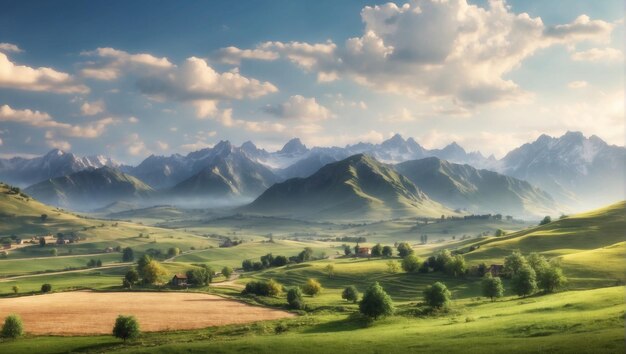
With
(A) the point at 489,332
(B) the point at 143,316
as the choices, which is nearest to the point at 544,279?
(A) the point at 489,332

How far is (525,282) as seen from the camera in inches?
4358

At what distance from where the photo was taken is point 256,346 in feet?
227

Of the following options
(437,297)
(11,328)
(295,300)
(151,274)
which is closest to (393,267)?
(295,300)

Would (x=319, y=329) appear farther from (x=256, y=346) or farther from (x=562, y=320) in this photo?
(x=562, y=320)

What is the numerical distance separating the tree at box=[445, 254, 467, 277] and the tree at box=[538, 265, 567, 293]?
52944 mm

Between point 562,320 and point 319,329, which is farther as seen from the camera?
point 319,329

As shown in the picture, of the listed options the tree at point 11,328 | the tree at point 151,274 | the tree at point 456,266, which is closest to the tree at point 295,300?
the tree at point 11,328

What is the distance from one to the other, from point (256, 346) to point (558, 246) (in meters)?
170

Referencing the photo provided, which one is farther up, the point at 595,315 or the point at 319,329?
the point at 595,315

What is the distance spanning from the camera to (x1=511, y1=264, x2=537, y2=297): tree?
110294 mm

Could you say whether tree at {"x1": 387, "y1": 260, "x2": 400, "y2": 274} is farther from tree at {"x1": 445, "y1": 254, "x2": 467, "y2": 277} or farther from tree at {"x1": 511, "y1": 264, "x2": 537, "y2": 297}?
tree at {"x1": 511, "y1": 264, "x2": 537, "y2": 297}

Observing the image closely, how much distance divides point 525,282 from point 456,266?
56.2 m

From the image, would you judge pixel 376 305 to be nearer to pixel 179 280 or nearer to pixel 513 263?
pixel 513 263

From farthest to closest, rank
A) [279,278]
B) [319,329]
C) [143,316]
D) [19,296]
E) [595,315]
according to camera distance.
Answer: [279,278] → [19,296] → [143,316] → [319,329] → [595,315]
